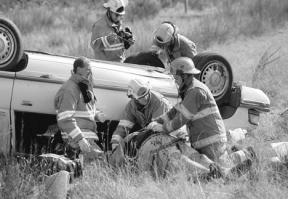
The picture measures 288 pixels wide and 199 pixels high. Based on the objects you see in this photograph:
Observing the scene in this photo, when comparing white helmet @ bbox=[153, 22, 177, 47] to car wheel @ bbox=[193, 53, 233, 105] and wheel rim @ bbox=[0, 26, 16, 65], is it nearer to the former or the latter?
car wheel @ bbox=[193, 53, 233, 105]

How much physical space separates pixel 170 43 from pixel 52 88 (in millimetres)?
1834

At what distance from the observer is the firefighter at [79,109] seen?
7.91 m

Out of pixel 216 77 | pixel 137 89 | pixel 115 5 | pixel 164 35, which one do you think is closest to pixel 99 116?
pixel 137 89

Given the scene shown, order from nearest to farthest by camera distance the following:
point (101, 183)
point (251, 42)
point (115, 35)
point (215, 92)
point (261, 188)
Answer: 1. point (261, 188)
2. point (101, 183)
3. point (215, 92)
4. point (115, 35)
5. point (251, 42)

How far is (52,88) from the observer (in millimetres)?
8117

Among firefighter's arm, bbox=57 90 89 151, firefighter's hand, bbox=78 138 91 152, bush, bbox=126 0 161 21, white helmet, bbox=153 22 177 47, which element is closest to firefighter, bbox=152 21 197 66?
white helmet, bbox=153 22 177 47

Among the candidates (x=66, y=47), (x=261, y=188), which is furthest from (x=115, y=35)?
(x=66, y=47)

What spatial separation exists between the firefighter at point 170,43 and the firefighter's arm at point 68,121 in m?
1.73

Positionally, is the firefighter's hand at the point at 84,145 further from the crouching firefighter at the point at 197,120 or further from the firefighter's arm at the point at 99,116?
the crouching firefighter at the point at 197,120

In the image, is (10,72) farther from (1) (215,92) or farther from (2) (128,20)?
(2) (128,20)

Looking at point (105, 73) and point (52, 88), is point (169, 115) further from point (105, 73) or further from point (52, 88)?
point (52, 88)

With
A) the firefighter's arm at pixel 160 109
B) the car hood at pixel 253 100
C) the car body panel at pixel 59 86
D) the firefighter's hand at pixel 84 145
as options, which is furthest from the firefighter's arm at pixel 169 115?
the car hood at pixel 253 100

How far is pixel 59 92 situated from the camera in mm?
7977

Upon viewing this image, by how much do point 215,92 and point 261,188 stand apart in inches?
108
